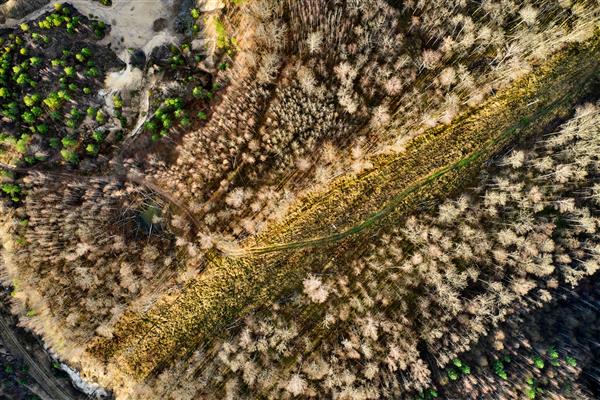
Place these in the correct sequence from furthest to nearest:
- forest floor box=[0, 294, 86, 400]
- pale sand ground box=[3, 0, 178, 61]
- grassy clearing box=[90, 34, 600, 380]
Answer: pale sand ground box=[3, 0, 178, 61], forest floor box=[0, 294, 86, 400], grassy clearing box=[90, 34, 600, 380]

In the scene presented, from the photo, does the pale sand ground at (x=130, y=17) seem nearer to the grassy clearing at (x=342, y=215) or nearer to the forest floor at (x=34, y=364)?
the grassy clearing at (x=342, y=215)

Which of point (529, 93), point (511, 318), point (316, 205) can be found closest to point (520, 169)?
point (529, 93)

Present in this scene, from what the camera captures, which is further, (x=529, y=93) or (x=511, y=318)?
(x=529, y=93)

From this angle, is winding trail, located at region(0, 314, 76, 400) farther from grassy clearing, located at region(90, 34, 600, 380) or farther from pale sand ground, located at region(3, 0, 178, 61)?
pale sand ground, located at region(3, 0, 178, 61)

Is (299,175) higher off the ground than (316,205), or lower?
higher

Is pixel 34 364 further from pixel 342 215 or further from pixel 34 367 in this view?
pixel 342 215

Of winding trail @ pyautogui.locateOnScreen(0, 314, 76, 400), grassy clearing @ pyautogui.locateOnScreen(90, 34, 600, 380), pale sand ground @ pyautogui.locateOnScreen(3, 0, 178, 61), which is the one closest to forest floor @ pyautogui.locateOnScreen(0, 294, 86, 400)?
winding trail @ pyautogui.locateOnScreen(0, 314, 76, 400)

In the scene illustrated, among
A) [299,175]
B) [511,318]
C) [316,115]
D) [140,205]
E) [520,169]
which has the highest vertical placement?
[140,205]

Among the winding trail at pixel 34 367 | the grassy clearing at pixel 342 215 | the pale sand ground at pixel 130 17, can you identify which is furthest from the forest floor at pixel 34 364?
the pale sand ground at pixel 130 17

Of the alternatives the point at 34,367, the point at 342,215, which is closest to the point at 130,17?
the point at 342,215

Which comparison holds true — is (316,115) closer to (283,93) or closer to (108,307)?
(283,93)
